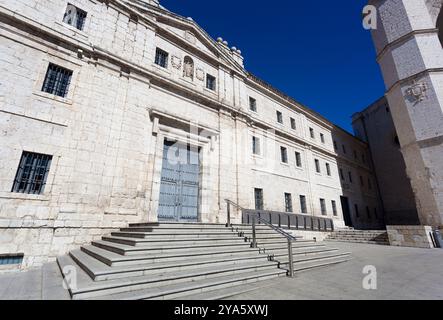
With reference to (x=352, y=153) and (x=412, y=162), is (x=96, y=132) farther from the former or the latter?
(x=352, y=153)

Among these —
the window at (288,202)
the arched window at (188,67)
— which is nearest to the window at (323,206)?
the window at (288,202)

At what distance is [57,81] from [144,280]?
774cm

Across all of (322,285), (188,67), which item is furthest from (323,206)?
(188,67)

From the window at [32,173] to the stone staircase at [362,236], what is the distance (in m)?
16.0

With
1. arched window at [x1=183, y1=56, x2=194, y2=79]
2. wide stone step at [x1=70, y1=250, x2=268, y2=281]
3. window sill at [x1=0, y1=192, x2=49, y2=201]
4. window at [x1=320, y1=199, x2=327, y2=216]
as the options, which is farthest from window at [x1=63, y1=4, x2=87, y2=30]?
window at [x1=320, y1=199, x2=327, y2=216]

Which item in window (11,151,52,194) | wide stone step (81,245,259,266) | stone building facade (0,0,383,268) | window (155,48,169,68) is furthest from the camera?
window (155,48,169,68)

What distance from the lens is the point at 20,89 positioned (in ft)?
22.0

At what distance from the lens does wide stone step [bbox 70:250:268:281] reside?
3.91 m

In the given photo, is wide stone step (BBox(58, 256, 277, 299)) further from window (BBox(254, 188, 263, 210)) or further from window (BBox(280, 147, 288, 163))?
window (BBox(280, 147, 288, 163))

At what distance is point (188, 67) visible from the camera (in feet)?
38.8

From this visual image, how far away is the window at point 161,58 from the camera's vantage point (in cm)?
1074

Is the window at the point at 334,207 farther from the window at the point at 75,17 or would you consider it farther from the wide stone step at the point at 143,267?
the window at the point at 75,17

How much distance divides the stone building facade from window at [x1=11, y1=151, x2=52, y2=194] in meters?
0.03
